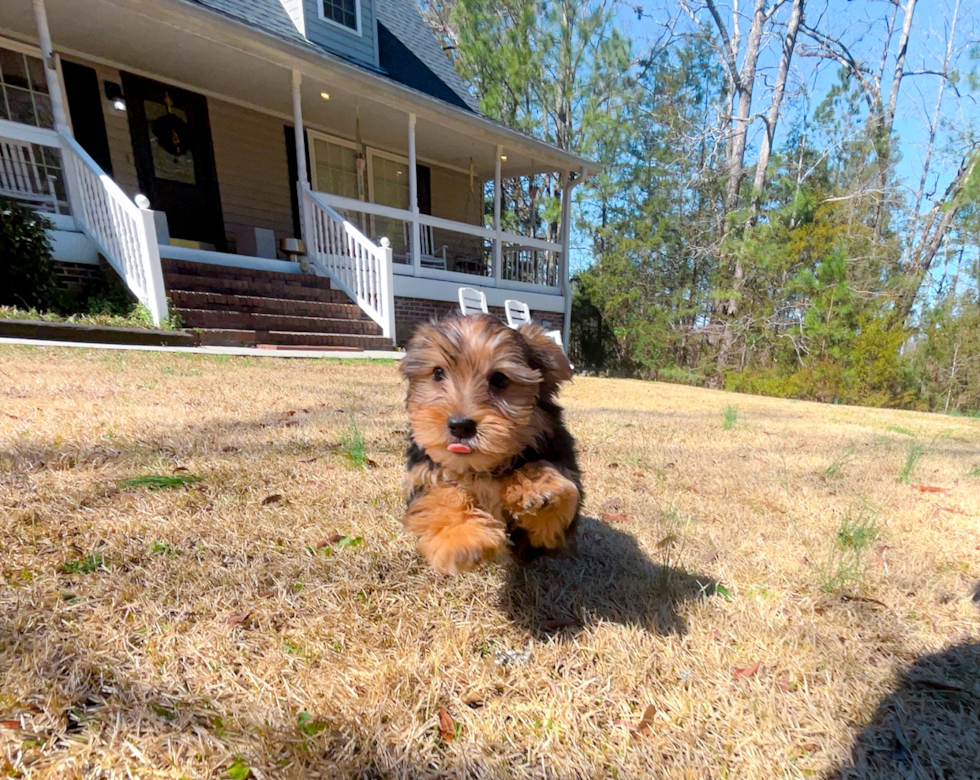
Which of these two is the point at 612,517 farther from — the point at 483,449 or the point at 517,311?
the point at 517,311

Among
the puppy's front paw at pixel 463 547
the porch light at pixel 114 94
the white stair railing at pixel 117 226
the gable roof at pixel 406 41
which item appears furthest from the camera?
the gable roof at pixel 406 41

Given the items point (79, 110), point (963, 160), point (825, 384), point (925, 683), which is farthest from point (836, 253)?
point (79, 110)

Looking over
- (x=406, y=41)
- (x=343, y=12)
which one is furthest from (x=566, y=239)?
(x=343, y=12)

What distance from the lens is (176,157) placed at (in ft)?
36.0

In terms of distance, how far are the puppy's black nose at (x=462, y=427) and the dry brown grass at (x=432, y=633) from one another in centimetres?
67

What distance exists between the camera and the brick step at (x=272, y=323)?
8469mm

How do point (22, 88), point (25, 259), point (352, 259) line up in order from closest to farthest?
1. point (25, 259)
2. point (22, 88)
3. point (352, 259)

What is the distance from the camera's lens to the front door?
34.1 ft

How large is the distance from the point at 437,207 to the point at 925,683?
16403 mm

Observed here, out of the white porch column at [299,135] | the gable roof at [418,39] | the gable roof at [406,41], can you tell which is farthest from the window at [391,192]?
the white porch column at [299,135]

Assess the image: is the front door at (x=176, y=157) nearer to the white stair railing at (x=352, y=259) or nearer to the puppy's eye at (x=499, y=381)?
the white stair railing at (x=352, y=259)

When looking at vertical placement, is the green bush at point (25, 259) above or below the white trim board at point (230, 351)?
above

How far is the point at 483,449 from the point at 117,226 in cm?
922

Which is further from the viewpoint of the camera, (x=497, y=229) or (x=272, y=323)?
(x=497, y=229)
